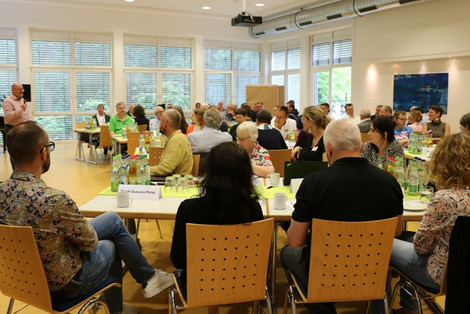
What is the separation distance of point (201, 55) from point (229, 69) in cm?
134

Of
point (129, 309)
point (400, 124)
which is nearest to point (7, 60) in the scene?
point (400, 124)

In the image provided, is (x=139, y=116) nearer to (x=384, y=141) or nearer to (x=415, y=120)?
(x=415, y=120)

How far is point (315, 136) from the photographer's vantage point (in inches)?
194

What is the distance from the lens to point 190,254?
222cm

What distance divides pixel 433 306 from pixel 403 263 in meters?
0.98

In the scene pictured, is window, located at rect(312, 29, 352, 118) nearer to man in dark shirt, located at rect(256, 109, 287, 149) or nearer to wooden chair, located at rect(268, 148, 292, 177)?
man in dark shirt, located at rect(256, 109, 287, 149)

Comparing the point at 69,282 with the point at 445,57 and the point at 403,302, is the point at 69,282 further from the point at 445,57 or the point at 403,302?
the point at 445,57

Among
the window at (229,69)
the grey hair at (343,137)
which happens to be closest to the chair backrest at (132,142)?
the grey hair at (343,137)

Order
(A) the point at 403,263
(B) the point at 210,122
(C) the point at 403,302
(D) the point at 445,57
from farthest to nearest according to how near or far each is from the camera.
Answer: (D) the point at 445,57 → (B) the point at 210,122 → (C) the point at 403,302 → (A) the point at 403,263

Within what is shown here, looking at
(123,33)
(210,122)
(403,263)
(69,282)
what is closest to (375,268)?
(403,263)

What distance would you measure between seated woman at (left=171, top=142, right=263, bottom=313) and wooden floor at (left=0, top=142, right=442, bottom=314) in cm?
128

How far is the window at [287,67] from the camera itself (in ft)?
50.8

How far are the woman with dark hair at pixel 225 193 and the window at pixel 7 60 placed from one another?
41.1 feet

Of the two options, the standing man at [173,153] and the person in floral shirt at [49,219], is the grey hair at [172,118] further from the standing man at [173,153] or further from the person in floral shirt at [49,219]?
the person in floral shirt at [49,219]
